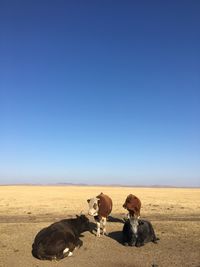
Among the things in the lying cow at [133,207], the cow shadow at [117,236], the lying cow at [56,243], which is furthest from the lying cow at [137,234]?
the lying cow at [56,243]

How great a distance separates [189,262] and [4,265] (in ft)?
20.9

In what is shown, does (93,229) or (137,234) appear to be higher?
(93,229)

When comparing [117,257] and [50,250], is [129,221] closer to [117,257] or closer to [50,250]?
[117,257]

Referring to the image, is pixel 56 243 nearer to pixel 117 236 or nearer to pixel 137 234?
pixel 137 234

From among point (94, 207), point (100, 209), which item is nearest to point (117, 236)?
point (100, 209)

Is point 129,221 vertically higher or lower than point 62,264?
higher

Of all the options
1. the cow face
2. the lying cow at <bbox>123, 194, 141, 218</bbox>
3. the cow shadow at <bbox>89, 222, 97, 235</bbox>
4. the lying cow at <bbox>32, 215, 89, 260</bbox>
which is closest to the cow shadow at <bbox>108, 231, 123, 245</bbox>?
the cow shadow at <bbox>89, 222, 97, 235</bbox>

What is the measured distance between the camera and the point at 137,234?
1788cm

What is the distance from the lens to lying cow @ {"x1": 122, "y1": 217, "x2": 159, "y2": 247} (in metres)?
17.8

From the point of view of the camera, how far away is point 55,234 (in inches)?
651

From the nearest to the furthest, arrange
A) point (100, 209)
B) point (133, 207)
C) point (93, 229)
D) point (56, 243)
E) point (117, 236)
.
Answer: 1. point (56, 243)
2. point (117, 236)
3. point (100, 209)
4. point (133, 207)
5. point (93, 229)

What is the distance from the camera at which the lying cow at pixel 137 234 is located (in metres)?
17.8

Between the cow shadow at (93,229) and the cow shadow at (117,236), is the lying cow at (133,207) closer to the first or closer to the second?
the cow shadow at (117,236)

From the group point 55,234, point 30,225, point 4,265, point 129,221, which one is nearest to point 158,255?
point 129,221
